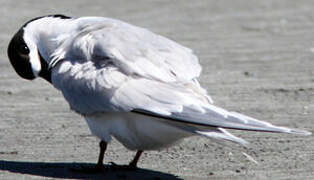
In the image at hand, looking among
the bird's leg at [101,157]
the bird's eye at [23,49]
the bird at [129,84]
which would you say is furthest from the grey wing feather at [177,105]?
the bird's eye at [23,49]

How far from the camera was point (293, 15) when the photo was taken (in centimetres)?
1162

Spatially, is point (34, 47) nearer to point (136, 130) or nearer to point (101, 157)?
point (101, 157)

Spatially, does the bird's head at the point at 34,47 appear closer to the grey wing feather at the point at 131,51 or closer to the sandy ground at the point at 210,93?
the grey wing feather at the point at 131,51

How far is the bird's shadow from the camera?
18.5ft

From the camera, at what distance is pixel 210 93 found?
8031 mm

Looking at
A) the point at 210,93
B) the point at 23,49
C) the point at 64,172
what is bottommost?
the point at 64,172

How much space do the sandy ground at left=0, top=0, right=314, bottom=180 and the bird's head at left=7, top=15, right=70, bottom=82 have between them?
0.58 m

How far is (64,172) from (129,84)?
74 cm

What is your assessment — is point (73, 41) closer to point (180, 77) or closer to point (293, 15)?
point (180, 77)

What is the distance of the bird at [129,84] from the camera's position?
517cm

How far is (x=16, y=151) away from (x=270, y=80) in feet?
10.1

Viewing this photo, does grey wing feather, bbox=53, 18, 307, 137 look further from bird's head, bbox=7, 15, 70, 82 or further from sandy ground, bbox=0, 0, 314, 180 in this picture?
sandy ground, bbox=0, 0, 314, 180


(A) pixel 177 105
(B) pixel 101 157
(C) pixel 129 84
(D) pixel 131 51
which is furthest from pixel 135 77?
(B) pixel 101 157

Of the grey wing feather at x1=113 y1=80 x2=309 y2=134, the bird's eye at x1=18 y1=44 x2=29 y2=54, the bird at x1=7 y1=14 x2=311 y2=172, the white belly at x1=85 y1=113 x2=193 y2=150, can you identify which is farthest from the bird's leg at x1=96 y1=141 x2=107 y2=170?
the bird's eye at x1=18 y1=44 x2=29 y2=54
